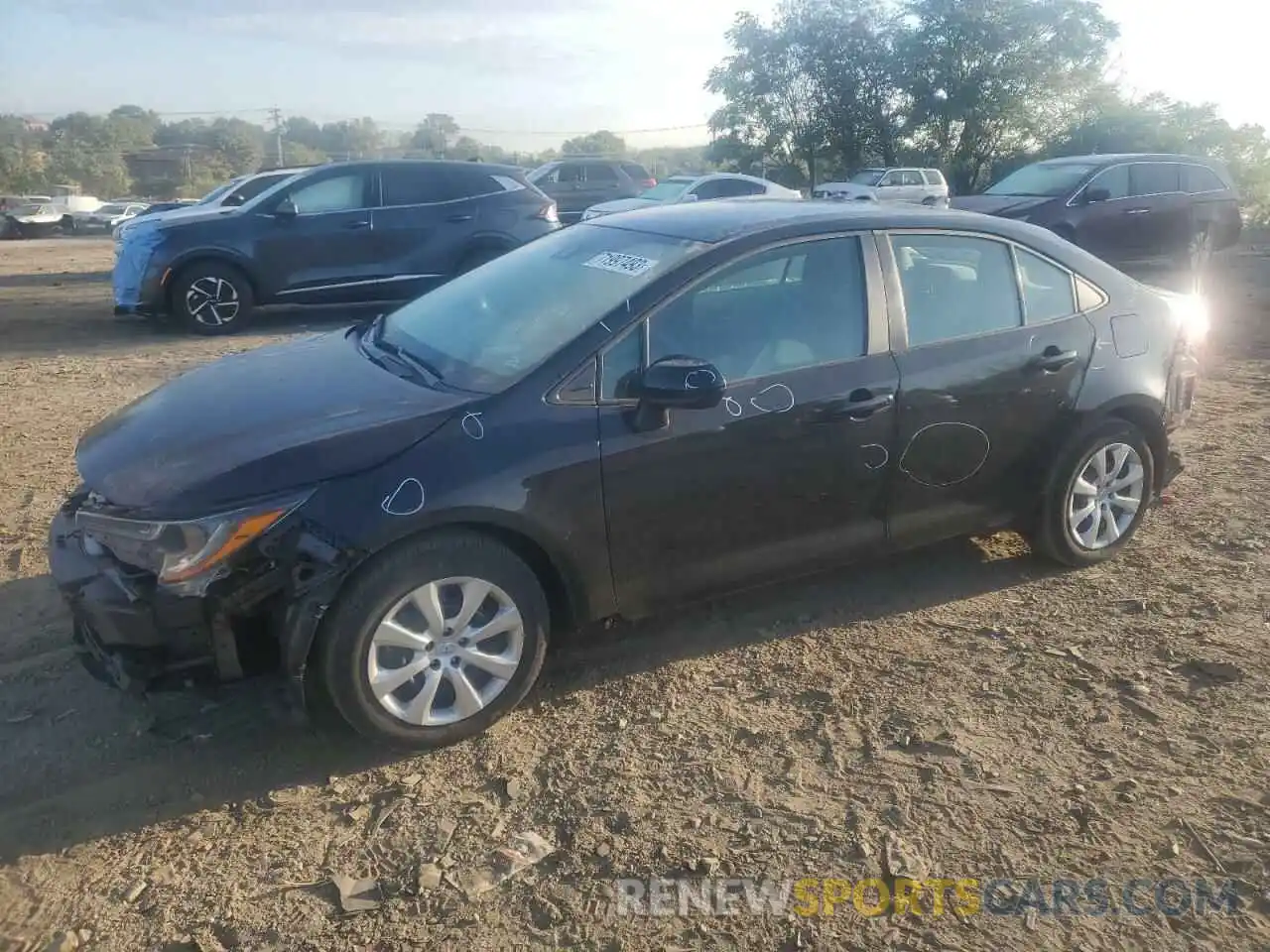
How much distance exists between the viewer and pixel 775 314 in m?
3.84

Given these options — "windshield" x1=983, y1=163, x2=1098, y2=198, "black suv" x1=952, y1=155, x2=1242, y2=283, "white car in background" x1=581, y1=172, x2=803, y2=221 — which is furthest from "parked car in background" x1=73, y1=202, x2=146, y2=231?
"black suv" x1=952, y1=155, x2=1242, y2=283

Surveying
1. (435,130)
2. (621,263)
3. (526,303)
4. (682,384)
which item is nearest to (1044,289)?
(621,263)

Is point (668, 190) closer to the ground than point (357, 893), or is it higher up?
higher up

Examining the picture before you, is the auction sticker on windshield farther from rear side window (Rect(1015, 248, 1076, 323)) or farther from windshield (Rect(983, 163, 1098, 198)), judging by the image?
windshield (Rect(983, 163, 1098, 198))

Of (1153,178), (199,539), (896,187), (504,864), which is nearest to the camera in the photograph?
(504,864)

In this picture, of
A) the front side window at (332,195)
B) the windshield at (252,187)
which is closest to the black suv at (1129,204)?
the front side window at (332,195)

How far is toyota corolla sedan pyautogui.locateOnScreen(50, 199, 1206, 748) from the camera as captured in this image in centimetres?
303

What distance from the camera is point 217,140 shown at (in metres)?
68.4

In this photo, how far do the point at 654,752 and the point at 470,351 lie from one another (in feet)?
5.20

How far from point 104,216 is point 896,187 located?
83.9 ft

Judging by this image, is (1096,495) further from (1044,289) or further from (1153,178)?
(1153,178)

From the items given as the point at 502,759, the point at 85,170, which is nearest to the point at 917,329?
the point at 502,759

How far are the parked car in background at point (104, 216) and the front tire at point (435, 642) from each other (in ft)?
110

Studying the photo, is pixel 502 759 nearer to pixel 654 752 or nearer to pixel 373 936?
pixel 654 752
